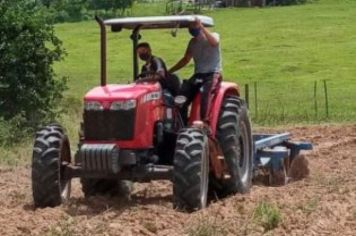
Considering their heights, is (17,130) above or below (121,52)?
above

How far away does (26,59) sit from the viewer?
847 inches

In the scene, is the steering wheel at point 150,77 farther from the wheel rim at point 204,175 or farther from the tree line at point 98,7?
the tree line at point 98,7

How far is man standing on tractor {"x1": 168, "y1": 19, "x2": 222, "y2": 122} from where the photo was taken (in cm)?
1146

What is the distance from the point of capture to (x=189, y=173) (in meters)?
10.4

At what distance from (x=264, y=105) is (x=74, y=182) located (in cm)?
1893

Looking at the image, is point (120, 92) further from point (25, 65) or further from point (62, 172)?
point (25, 65)

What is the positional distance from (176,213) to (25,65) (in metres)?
11.9

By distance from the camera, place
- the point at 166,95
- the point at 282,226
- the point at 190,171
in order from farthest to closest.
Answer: the point at 166,95
the point at 190,171
the point at 282,226

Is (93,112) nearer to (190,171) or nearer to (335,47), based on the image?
(190,171)

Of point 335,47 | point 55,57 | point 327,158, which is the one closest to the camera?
point 327,158

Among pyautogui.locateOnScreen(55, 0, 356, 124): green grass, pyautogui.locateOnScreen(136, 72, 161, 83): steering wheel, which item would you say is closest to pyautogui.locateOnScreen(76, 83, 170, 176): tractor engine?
pyautogui.locateOnScreen(136, 72, 161, 83): steering wheel

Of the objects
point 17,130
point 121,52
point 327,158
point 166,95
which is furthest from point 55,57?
point 121,52

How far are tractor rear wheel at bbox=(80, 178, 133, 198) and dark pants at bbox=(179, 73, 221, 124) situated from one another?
4.23 feet

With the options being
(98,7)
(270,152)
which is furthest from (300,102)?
(98,7)
